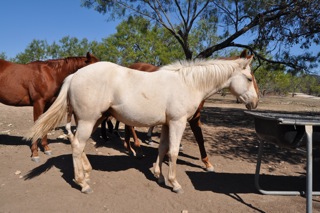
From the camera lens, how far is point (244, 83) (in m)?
3.69

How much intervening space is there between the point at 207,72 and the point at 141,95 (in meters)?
1.02

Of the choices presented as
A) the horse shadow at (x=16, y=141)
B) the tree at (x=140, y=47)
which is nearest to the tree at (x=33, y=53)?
the tree at (x=140, y=47)

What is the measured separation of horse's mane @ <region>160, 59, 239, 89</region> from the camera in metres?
3.63

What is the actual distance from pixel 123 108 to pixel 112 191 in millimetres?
1214

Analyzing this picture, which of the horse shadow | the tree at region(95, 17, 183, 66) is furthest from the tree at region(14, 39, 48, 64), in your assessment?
the horse shadow

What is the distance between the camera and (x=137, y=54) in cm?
2744

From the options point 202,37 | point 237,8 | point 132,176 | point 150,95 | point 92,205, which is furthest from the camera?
point 202,37

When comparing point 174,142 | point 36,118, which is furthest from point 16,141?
point 174,142

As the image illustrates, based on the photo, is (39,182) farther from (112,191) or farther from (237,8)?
(237,8)

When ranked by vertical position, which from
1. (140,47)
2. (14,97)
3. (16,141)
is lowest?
(16,141)

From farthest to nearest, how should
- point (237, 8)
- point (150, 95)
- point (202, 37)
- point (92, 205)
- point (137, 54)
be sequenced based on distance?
point (137, 54) → point (202, 37) → point (237, 8) → point (150, 95) → point (92, 205)

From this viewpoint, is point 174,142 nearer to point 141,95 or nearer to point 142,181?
point 141,95

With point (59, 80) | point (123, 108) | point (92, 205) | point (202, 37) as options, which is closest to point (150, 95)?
point (123, 108)

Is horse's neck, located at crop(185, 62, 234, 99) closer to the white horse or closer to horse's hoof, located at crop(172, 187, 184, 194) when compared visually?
the white horse
